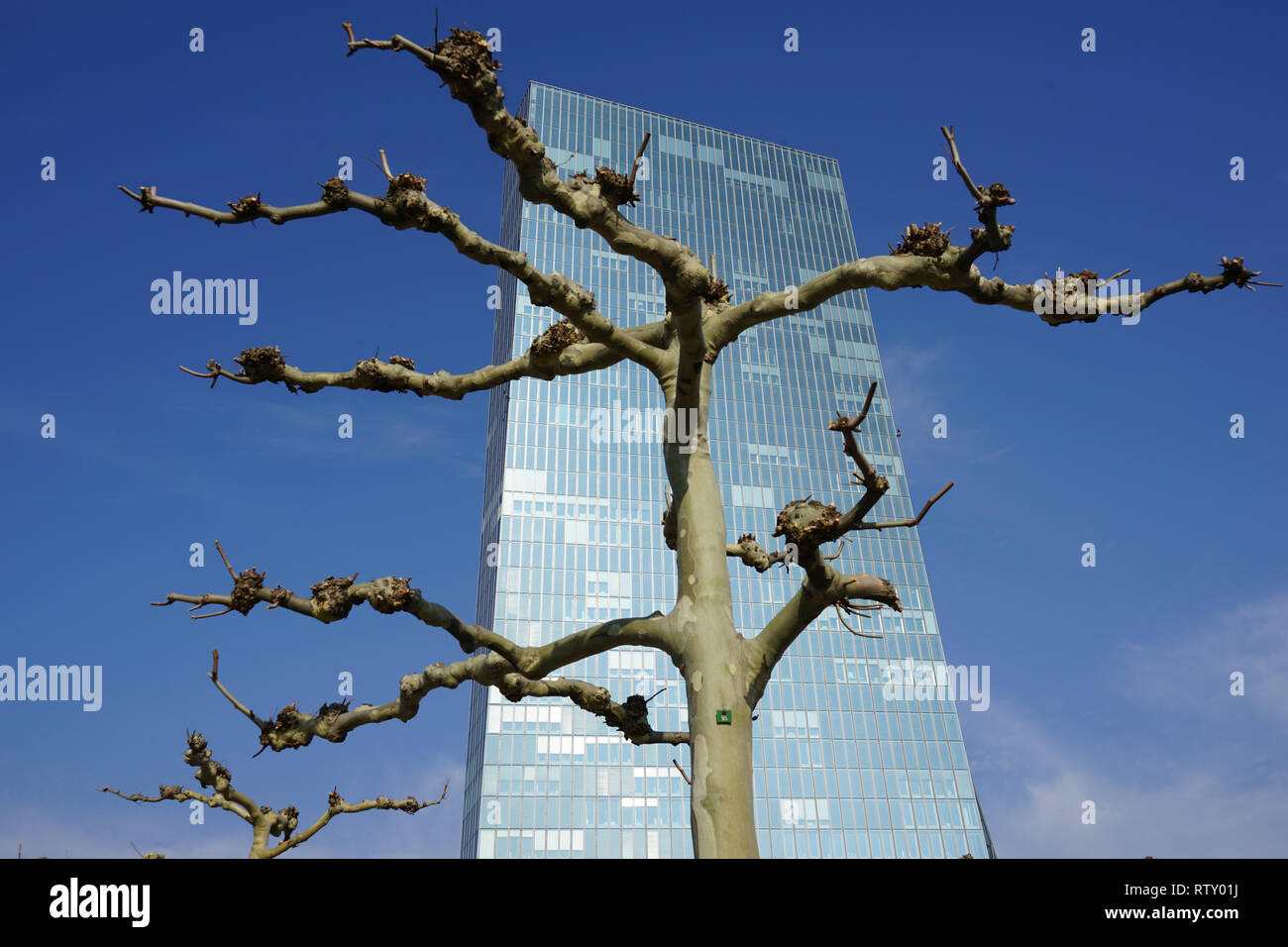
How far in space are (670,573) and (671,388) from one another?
6736 cm

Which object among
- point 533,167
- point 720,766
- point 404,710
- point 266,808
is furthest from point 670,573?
point 533,167

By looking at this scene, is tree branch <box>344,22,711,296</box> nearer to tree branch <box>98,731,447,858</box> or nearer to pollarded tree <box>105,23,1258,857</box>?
pollarded tree <box>105,23,1258,857</box>

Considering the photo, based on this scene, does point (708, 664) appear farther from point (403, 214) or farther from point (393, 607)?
point (403, 214)

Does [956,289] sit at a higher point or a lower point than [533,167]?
lower

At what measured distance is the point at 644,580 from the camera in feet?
242

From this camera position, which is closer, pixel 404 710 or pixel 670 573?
pixel 404 710

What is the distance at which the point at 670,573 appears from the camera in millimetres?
74312

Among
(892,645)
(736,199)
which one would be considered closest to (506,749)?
(892,645)

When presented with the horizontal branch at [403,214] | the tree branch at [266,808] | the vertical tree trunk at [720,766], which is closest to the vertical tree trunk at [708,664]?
the vertical tree trunk at [720,766]

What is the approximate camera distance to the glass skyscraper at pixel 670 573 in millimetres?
66312

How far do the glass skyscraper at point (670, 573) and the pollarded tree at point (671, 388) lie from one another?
59941 millimetres

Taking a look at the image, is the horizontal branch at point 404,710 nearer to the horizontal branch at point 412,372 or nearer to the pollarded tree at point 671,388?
the pollarded tree at point 671,388
